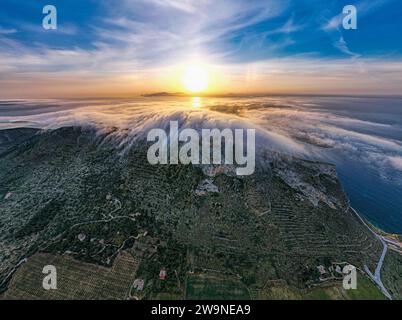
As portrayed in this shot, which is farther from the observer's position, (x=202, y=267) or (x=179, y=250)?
(x=179, y=250)

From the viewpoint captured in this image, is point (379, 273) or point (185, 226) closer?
point (379, 273)

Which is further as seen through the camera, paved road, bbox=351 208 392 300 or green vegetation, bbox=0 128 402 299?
paved road, bbox=351 208 392 300

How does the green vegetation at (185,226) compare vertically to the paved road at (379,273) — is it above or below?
above

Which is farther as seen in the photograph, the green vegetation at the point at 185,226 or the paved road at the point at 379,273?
the paved road at the point at 379,273

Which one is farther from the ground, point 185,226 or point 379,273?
point 185,226

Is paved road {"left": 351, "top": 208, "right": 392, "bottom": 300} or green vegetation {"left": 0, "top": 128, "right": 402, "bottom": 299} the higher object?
green vegetation {"left": 0, "top": 128, "right": 402, "bottom": 299}

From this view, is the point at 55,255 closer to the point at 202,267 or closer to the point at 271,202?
the point at 202,267

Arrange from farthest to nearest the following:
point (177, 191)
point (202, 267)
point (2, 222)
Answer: point (177, 191), point (2, 222), point (202, 267)

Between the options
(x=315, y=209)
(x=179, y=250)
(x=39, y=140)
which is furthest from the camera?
(x=39, y=140)

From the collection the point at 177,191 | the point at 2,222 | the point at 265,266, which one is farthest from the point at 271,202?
the point at 2,222

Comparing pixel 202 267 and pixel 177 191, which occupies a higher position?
pixel 177 191
